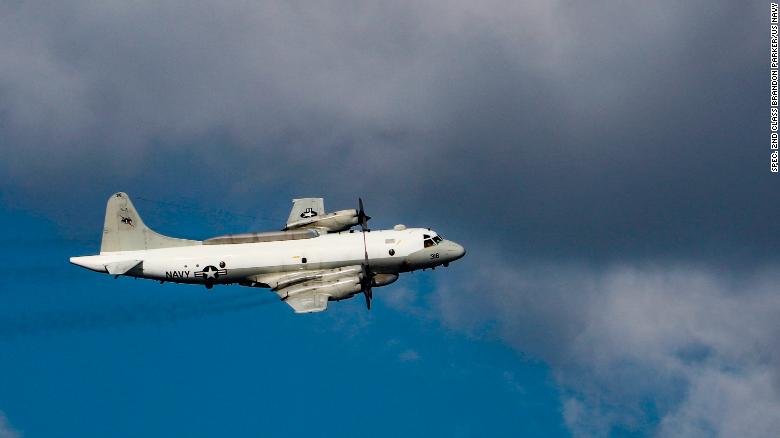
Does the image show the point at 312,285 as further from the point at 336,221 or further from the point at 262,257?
the point at 336,221

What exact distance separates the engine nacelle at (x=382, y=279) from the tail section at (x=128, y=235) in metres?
14.2

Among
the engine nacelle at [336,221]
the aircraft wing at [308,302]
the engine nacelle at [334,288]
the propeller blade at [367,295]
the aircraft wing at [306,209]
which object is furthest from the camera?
the aircraft wing at [306,209]

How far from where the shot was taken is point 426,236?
9481 cm

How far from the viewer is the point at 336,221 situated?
3853 inches

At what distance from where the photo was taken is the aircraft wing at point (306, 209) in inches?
3917

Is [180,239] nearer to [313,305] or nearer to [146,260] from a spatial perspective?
[146,260]

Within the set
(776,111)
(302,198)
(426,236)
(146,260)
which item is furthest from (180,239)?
(776,111)

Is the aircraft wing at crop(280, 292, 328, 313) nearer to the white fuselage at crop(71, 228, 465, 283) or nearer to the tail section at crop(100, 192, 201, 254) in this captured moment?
the white fuselage at crop(71, 228, 465, 283)

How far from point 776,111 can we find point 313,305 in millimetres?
42533

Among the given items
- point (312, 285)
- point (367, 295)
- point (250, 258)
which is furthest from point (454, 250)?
point (250, 258)

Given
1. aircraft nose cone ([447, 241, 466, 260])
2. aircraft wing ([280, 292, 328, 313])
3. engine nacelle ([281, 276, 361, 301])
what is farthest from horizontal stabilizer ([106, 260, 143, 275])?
aircraft nose cone ([447, 241, 466, 260])

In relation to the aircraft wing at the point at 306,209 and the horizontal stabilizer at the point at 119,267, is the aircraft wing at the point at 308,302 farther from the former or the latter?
the horizontal stabilizer at the point at 119,267

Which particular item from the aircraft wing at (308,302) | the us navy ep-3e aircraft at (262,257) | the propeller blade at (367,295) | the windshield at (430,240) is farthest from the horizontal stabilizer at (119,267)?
the windshield at (430,240)

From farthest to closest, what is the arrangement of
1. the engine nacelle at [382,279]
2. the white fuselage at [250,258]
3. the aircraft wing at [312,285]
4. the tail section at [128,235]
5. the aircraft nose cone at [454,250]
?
the aircraft nose cone at [454,250]
the tail section at [128,235]
the engine nacelle at [382,279]
the white fuselage at [250,258]
the aircraft wing at [312,285]
